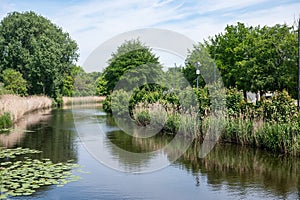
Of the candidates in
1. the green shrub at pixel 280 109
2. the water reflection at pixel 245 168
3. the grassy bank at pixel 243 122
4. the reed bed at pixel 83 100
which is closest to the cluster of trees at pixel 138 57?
the reed bed at pixel 83 100

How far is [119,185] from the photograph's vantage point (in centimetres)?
654

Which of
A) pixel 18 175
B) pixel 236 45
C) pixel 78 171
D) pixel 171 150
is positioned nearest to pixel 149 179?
pixel 78 171

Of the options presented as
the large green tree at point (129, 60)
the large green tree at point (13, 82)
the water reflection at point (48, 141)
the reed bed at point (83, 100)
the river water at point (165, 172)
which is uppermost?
the large green tree at point (129, 60)

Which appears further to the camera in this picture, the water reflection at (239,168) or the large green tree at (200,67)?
the large green tree at (200,67)

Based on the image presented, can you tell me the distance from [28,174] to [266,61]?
57.6 ft

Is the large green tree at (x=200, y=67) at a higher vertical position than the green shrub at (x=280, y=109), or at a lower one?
higher

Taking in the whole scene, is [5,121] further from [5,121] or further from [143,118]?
[143,118]

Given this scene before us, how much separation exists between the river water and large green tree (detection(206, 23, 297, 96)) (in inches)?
356

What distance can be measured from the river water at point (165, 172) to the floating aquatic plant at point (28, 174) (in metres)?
0.23

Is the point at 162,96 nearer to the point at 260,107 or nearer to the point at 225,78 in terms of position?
the point at 260,107

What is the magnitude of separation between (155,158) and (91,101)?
36.0 m

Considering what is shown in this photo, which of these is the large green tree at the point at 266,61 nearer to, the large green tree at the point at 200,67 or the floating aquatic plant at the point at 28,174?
the large green tree at the point at 200,67

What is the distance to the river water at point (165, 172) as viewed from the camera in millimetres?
5914

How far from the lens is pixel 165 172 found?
7.50 meters
